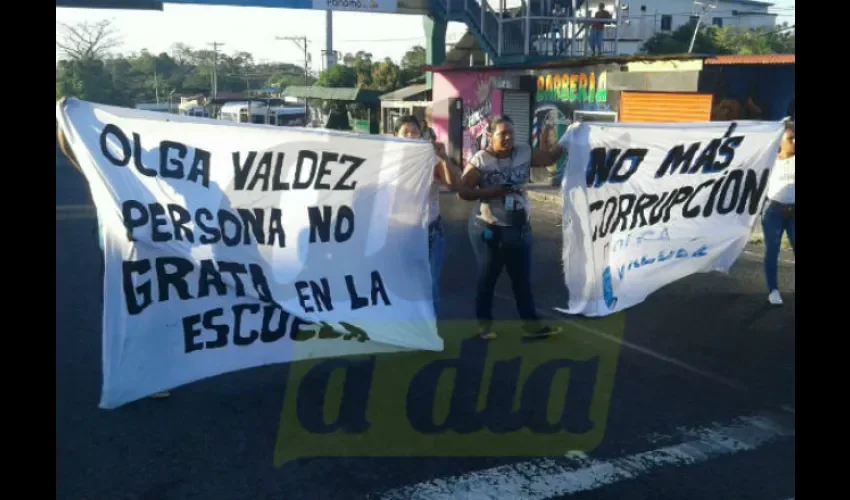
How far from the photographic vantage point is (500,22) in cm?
2659

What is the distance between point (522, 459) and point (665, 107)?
530 inches

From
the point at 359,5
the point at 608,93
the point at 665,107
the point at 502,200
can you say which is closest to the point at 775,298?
the point at 502,200

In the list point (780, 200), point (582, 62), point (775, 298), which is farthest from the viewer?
point (582, 62)

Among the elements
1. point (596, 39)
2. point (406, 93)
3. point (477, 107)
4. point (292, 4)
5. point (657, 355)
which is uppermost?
point (292, 4)

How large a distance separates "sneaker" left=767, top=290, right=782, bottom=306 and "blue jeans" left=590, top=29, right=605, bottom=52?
70.4 feet

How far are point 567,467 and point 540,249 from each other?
23.7ft

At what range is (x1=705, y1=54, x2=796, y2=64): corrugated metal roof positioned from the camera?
1412 cm

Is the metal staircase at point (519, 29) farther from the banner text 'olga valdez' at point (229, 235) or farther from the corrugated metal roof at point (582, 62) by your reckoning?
the banner text 'olga valdez' at point (229, 235)

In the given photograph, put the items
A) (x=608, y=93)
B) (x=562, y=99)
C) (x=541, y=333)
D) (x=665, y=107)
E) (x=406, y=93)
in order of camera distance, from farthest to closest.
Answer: (x=406, y=93), (x=562, y=99), (x=608, y=93), (x=665, y=107), (x=541, y=333)

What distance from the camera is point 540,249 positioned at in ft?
38.0

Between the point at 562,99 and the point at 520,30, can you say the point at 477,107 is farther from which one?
the point at 520,30

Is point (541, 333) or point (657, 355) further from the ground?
point (541, 333)

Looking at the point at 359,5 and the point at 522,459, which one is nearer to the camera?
the point at 522,459
